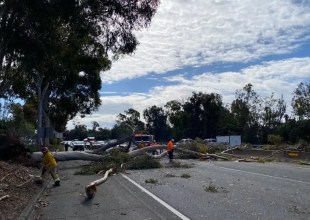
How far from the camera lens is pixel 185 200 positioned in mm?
12633

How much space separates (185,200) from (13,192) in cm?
611

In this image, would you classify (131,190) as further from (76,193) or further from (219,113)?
(219,113)

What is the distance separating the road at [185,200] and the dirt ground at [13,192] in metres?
0.65

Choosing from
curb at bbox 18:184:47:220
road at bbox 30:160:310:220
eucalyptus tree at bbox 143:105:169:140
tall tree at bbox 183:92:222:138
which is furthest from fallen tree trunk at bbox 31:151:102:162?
eucalyptus tree at bbox 143:105:169:140

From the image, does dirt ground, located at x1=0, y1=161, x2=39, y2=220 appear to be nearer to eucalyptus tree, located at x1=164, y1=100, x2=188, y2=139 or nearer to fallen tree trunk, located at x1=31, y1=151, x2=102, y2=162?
fallen tree trunk, located at x1=31, y1=151, x2=102, y2=162

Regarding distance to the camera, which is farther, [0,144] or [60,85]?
[60,85]

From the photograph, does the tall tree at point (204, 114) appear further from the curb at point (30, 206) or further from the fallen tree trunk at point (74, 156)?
the curb at point (30, 206)

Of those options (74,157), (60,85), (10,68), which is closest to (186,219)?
(10,68)

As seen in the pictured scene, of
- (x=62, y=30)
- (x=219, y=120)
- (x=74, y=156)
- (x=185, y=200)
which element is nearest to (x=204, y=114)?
(x=219, y=120)

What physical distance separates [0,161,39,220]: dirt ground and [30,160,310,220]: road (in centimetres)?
65

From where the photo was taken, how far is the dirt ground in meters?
11.8

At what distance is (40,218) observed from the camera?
10805 millimetres

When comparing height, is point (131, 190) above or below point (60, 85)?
below

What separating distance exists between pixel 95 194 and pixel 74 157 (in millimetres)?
14117
